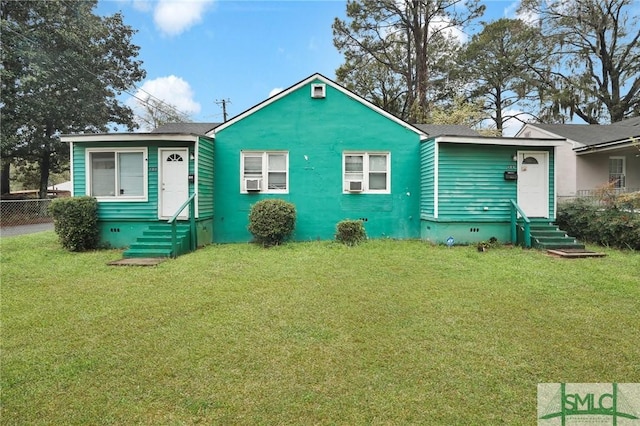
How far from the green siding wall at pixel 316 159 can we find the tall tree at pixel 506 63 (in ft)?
57.1

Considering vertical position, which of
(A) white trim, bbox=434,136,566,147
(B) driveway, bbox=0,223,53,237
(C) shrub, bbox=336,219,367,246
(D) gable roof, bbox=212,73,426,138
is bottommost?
(B) driveway, bbox=0,223,53,237

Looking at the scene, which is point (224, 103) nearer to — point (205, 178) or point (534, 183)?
point (205, 178)

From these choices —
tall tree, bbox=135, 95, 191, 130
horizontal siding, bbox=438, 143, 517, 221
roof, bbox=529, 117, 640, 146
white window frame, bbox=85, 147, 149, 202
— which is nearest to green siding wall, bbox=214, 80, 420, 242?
horizontal siding, bbox=438, 143, 517, 221

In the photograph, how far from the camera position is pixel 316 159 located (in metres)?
10.3

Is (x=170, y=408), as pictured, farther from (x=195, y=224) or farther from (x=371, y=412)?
(x=195, y=224)

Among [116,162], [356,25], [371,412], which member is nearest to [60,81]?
[116,162]

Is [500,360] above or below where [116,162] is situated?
below

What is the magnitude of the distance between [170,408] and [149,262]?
17.6ft

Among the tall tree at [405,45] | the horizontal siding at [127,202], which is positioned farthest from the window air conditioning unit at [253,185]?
the tall tree at [405,45]

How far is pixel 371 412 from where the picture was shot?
252cm

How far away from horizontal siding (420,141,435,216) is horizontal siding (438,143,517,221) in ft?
0.81

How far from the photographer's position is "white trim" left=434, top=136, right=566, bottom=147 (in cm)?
924

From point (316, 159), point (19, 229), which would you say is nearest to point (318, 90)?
point (316, 159)

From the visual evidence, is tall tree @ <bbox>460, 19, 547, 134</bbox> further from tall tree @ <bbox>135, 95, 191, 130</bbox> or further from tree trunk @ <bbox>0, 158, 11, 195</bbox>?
tree trunk @ <bbox>0, 158, 11, 195</bbox>
